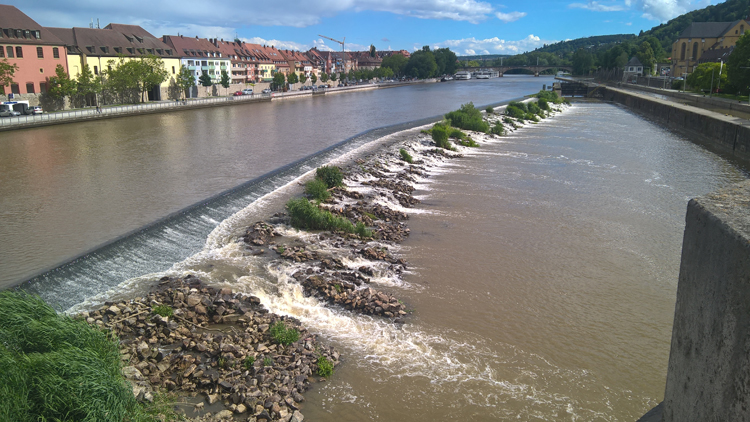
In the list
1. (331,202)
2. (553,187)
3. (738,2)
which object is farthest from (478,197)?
(738,2)

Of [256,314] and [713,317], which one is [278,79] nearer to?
[256,314]

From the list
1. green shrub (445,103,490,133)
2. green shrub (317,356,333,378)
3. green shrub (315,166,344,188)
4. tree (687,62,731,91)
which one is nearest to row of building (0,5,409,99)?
green shrub (445,103,490,133)

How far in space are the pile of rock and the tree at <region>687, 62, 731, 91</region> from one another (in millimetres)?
51797

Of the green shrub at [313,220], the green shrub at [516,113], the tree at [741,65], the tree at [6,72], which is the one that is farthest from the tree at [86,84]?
the tree at [741,65]

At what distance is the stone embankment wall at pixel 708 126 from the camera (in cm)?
2698

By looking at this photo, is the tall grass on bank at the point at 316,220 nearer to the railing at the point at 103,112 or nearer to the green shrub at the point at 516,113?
the railing at the point at 103,112

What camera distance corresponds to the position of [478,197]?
59.2 feet

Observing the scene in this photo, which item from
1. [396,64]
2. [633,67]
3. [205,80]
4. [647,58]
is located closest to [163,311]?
[205,80]

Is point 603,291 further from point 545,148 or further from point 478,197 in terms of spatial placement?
point 545,148

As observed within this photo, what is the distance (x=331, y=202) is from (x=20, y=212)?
30.8 feet

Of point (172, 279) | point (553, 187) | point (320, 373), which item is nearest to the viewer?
point (320, 373)

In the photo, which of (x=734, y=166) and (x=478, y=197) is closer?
(x=478, y=197)

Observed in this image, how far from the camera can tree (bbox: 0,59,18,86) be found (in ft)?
142

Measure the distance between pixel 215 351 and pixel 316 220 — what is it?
6.29m
